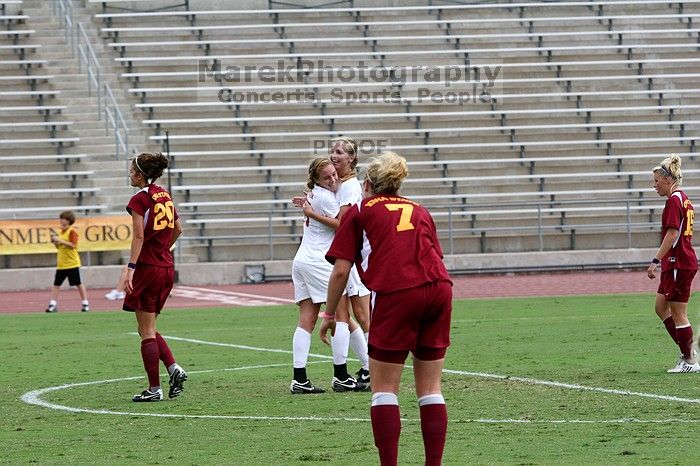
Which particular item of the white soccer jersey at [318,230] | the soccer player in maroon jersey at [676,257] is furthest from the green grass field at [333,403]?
the white soccer jersey at [318,230]

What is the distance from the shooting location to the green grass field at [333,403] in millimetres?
7805

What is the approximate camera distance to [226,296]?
24422mm

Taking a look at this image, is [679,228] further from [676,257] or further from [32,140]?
[32,140]

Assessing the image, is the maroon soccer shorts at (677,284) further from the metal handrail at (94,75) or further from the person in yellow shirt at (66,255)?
the metal handrail at (94,75)

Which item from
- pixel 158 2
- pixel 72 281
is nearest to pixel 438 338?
pixel 72 281

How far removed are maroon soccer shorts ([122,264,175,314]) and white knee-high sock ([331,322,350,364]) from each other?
1471mm

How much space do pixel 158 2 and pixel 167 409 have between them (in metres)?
26.0

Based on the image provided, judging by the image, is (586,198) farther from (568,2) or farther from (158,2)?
(158,2)

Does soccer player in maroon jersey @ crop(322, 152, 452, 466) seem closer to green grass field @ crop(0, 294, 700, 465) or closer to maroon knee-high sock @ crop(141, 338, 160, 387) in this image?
green grass field @ crop(0, 294, 700, 465)

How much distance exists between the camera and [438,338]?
6.84 m

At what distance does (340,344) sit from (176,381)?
139cm

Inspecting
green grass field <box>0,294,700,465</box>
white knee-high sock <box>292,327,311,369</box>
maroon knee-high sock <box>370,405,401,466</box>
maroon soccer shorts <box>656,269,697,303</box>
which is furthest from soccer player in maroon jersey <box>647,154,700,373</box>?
maroon knee-high sock <box>370,405,401,466</box>

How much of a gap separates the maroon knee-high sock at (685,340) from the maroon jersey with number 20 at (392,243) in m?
5.22

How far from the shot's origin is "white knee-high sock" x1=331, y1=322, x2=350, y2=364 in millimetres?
10914
